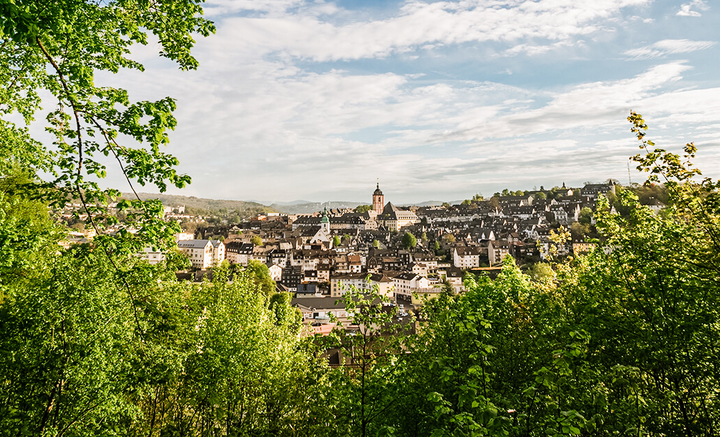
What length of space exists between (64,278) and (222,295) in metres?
7.54

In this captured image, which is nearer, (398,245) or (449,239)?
(449,239)

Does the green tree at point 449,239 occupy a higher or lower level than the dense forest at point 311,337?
lower

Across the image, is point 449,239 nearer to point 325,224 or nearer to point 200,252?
point 325,224

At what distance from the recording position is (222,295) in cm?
1631

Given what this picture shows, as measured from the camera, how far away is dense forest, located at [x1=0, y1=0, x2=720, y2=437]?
558cm

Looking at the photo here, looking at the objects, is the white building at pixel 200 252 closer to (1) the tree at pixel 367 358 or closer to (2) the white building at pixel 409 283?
(2) the white building at pixel 409 283

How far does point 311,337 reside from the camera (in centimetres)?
923

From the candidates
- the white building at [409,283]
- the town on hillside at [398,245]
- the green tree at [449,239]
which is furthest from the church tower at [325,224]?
the white building at [409,283]

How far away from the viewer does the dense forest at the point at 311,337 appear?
5.58 m

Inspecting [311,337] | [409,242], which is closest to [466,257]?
[409,242]

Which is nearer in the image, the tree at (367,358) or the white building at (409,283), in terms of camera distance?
the tree at (367,358)

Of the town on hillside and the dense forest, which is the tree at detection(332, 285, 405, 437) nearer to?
the dense forest

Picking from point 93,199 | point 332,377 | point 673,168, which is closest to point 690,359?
point 673,168

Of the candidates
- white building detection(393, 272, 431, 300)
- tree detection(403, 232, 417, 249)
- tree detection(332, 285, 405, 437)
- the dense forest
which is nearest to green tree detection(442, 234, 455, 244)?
tree detection(403, 232, 417, 249)
